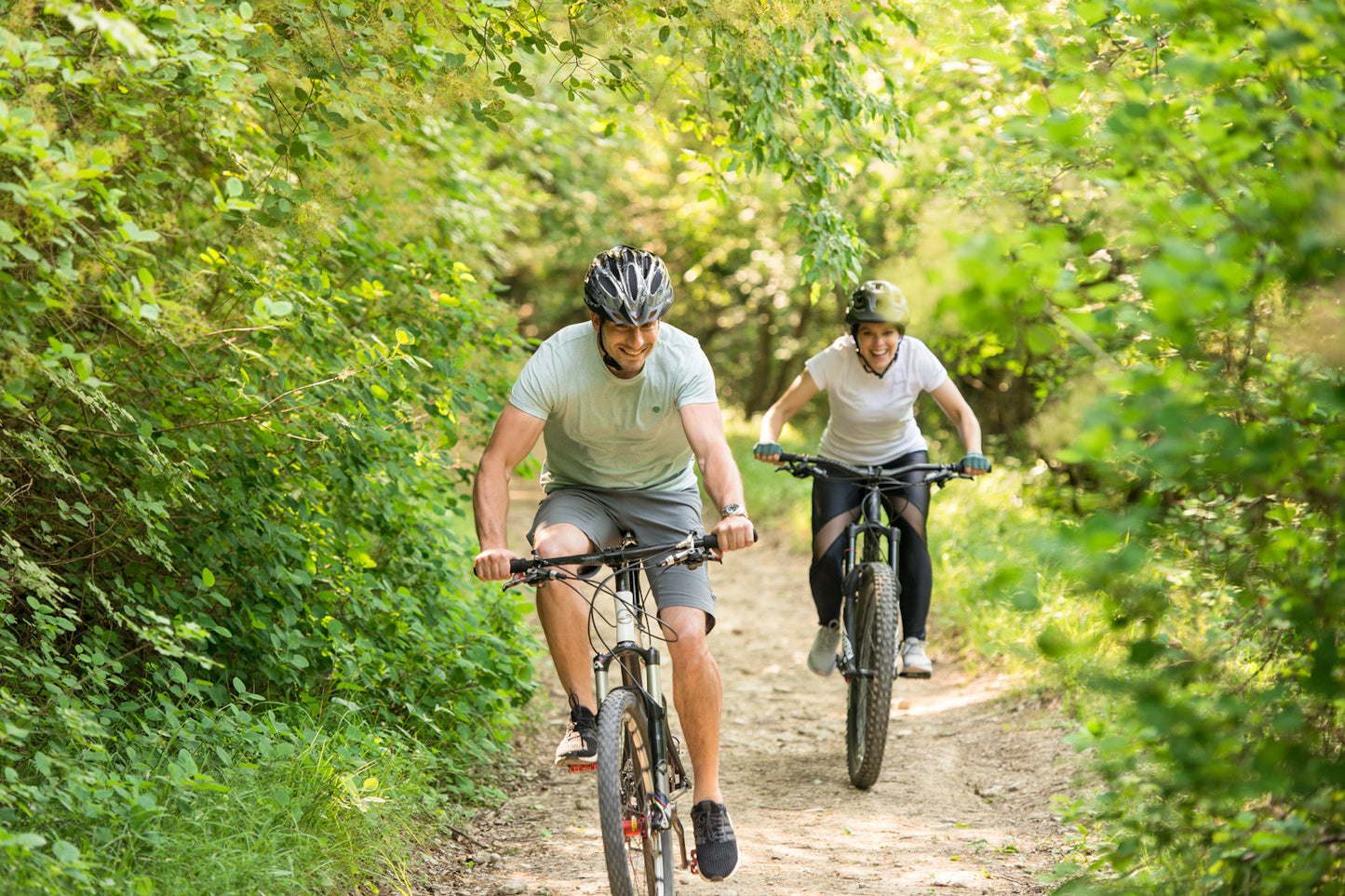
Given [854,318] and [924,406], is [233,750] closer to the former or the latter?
[854,318]

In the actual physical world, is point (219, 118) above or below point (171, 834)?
above

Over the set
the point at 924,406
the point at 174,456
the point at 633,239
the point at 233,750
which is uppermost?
the point at 633,239

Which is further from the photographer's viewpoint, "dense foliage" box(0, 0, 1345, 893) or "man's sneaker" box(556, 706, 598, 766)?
"man's sneaker" box(556, 706, 598, 766)

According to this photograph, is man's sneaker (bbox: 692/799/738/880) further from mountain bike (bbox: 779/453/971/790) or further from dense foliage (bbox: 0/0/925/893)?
mountain bike (bbox: 779/453/971/790)

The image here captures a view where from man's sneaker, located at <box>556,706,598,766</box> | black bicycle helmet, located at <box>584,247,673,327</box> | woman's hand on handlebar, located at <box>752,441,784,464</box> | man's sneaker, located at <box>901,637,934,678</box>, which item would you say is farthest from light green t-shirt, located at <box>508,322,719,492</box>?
man's sneaker, located at <box>901,637,934,678</box>

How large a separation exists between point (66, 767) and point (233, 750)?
31.7 inches

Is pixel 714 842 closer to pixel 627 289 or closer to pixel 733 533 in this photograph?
pixel 733 533

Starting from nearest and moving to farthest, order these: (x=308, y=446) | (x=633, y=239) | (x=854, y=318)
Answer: (x=308, y=446) < (x=854, y=318) < (x=633, y=239)

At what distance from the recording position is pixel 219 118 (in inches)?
137

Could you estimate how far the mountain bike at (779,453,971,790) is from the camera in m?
4.94

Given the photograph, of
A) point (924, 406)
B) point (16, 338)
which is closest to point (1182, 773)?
point (16, 338)

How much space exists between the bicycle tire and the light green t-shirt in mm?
1406

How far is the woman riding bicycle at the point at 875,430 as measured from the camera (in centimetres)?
525

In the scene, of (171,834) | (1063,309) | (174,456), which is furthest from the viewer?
(174,456)
